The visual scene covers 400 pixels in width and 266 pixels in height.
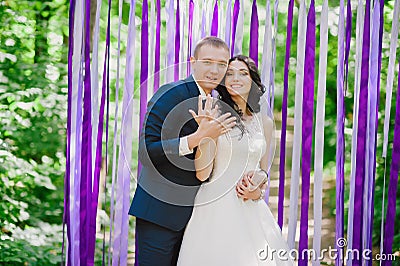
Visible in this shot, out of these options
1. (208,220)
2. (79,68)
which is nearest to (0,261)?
(79,68)

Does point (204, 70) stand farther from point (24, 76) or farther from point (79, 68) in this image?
point (24, 76)

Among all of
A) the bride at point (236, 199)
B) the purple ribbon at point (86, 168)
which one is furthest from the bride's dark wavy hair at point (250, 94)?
the purple ribbon at point (86, 168)

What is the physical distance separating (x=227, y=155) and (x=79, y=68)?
97 centimetres

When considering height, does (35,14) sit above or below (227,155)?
above

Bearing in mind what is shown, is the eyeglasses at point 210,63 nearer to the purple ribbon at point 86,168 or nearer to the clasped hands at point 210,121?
the clasped hands at point 210,121

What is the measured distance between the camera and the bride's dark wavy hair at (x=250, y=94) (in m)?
2.43

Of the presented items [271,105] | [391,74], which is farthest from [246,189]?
[391,74]

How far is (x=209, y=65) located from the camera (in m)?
2.33

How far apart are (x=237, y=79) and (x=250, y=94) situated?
0.10 meters

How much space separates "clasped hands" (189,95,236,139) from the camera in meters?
2.18

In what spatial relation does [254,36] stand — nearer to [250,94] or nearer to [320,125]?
[320,125]

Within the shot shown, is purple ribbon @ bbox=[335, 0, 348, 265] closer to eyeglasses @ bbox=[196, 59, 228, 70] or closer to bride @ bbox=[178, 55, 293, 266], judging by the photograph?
bride @ bbox=[178, 55, 293, 266]

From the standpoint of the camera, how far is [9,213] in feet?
14.6

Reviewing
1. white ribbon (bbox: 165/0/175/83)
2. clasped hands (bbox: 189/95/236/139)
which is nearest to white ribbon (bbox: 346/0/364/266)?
white ribbon (bbox: 165/0/175/83)
